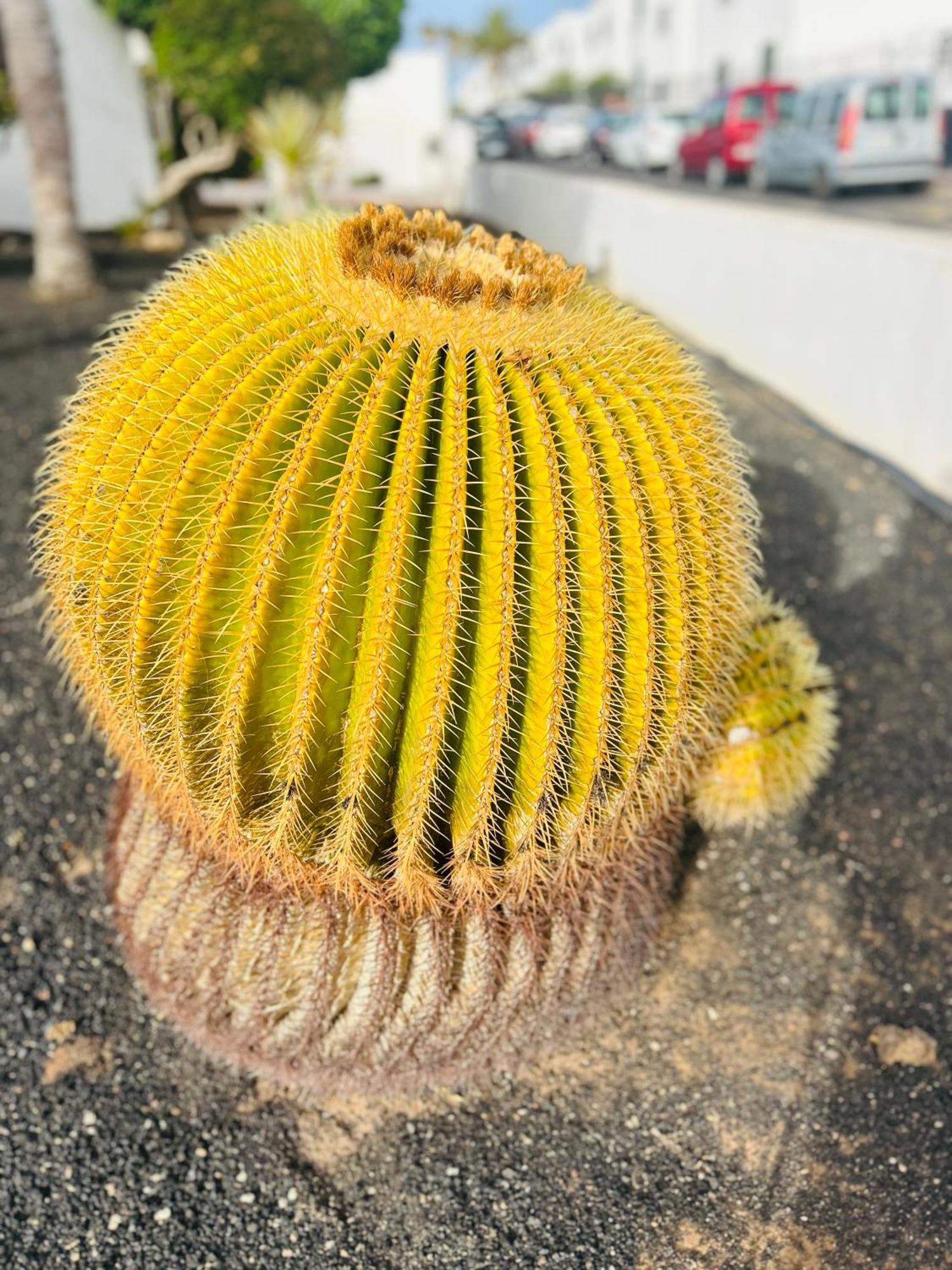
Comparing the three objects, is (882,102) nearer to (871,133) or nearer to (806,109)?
(871,133)

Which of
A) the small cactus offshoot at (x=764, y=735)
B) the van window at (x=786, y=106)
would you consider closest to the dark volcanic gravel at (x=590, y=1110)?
the small cactus offshoot at (x=764, y=735)

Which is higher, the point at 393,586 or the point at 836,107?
the point at 836,107

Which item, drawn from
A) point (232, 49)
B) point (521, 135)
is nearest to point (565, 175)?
point (232, 49)

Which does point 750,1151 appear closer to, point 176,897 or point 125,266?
point 176,897

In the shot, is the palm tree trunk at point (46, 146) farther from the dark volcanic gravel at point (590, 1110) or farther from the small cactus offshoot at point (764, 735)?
the small cactus offshoot at point (764, 735)

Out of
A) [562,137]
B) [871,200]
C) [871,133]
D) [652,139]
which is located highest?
[871,133]
